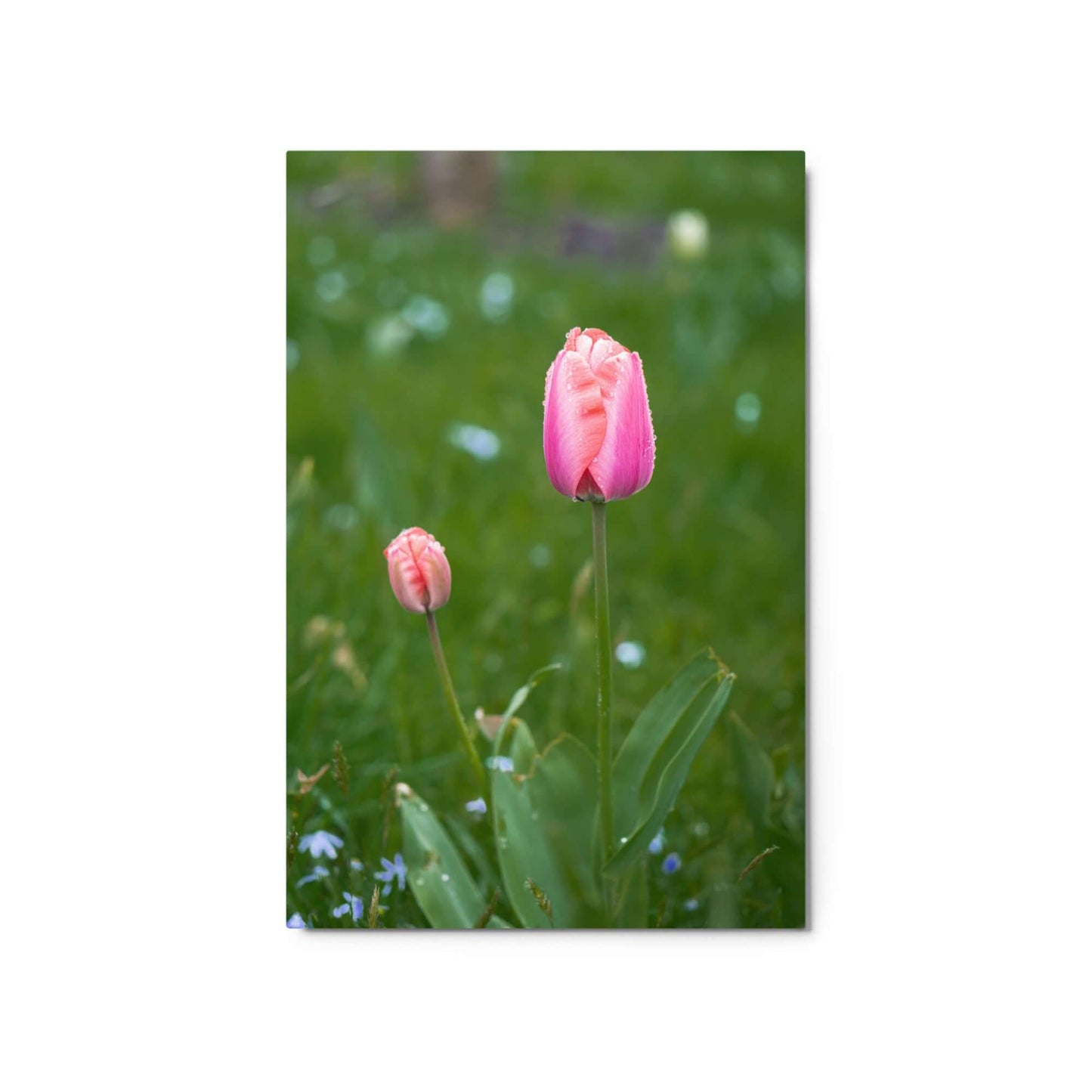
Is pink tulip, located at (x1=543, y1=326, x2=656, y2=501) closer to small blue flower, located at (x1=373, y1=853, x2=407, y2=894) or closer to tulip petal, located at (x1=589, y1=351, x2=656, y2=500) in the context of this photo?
tulip petal, located at (x1=589, y1=351, x2=656, y2=500)

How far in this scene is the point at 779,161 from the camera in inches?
57.4

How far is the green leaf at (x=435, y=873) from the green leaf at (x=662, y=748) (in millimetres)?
179

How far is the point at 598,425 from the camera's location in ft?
3.53

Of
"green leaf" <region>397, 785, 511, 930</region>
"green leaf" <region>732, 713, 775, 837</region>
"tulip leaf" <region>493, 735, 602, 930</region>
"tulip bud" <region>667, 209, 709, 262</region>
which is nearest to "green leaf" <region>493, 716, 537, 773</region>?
"tulip leaf" <region>493, 735, 602, 930</region>

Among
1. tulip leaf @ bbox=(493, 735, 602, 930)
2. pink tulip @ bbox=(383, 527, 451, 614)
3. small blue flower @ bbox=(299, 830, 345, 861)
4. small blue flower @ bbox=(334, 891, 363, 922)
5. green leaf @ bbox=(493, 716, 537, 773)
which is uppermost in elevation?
pink tulip @ bbox=(383, 527, 451, 614)

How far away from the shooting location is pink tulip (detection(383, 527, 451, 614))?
1152 mm

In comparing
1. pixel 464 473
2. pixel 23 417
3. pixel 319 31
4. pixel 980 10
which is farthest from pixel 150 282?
pixel 980 10

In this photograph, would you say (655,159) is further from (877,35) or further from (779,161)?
(877,35)

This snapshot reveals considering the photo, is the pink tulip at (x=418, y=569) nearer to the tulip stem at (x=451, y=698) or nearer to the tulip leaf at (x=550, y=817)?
the tulip stem at (x=451, y=698)

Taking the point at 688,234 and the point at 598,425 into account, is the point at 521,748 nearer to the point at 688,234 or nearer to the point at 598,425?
the point at 598,425

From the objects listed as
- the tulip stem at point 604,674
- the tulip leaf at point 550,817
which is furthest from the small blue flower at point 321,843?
the tulip stem at point 604,674

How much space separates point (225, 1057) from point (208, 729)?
367 mm

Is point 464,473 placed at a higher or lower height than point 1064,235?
lower

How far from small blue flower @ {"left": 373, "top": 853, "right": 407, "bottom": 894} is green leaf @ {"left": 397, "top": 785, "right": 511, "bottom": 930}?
2 centimetres
